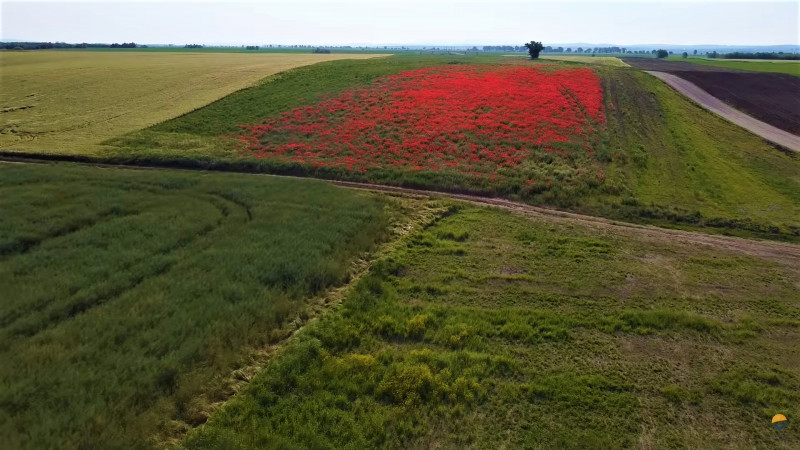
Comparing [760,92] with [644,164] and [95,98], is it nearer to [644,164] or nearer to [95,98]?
[644,164]

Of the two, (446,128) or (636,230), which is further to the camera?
(446,128)

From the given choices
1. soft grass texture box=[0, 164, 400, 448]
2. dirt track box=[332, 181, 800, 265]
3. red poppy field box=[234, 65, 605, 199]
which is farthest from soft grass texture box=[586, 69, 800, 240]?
soft grass texture box=[0, 164, 400, 448]

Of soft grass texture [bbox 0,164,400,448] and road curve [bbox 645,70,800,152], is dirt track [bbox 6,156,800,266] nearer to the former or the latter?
soft grass texture [bbox 0,164,400,448]

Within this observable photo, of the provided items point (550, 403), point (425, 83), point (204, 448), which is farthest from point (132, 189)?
point (425, 83)

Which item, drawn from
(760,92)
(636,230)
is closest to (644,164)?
(636,230)

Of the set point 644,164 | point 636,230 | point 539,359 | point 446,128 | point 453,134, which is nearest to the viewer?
point 539,359

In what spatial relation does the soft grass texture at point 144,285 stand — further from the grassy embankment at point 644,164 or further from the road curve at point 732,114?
the road curve at point 732,114

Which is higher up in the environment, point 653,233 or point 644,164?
point 644,164
